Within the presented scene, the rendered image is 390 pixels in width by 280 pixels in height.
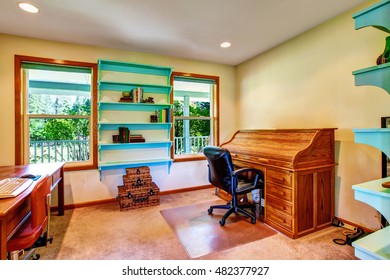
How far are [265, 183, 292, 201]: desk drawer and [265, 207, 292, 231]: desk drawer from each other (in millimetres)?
201

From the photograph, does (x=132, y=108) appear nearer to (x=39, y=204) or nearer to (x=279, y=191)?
(x=39, y=204)

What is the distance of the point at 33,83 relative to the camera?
308cm

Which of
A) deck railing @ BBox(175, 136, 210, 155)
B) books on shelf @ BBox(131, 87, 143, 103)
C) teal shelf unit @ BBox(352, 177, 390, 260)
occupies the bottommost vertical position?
teal shelf unit @ BBox(352, 177, 390, 260)

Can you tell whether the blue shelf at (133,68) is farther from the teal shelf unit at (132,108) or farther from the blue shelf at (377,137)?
the blue shelf at (377,137)

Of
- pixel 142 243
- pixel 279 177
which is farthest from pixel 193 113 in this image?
pixel 142 243

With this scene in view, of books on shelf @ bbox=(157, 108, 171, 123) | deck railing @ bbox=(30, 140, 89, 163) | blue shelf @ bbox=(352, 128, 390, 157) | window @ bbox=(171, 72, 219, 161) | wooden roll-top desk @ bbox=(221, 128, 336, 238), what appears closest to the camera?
blue shelf @ bbox=(352, 128, 390, 157)

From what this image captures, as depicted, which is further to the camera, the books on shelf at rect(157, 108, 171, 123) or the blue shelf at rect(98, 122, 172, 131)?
the books on shelf at rect(157, 108, 171, 123)

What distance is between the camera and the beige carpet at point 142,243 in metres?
1.94

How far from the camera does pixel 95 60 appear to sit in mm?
3240

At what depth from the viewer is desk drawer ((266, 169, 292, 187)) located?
2.25 meters

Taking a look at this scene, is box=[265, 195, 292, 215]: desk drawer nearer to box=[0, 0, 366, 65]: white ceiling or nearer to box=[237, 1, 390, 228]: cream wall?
box=[237, 1, 390, 228]: cream wall

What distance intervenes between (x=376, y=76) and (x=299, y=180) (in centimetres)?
148

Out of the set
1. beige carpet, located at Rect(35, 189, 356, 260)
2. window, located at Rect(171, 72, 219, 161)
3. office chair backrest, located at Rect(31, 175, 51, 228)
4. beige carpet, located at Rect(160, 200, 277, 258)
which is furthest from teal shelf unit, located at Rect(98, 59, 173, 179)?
office chair backrest, located at Rect(31, 175, 51, 228)

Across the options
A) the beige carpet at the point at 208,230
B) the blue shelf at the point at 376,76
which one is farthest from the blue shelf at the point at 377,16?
the beige carpet at the point at 208,230
